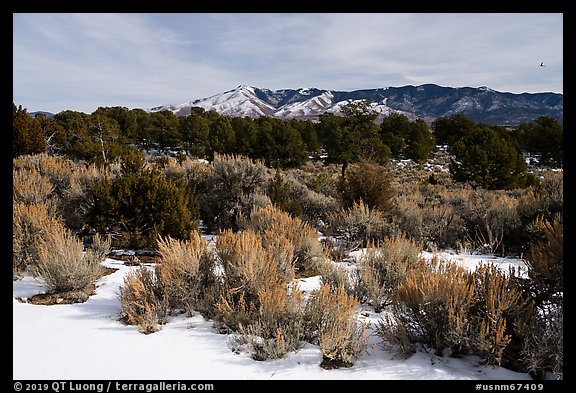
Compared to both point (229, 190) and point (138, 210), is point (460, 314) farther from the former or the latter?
point (229, 190)

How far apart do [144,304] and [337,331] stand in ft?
7.22

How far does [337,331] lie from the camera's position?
341cm

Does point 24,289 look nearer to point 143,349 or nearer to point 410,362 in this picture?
point 143,349

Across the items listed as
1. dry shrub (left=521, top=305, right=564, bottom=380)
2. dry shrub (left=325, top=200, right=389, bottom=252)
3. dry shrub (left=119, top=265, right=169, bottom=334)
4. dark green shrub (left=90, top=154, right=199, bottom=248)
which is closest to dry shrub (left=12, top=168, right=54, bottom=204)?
dark green shrub (left=90, top=154, right=199, bottom=248)

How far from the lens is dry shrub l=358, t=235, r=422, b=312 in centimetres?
454

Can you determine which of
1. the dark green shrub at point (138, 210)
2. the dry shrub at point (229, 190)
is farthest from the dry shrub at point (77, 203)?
the dry shrub at point (229, 190)

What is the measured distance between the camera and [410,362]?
Answer: 3301mm

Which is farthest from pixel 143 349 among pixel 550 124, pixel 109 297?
pixel 550 124

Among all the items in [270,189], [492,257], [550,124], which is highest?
[550,124]

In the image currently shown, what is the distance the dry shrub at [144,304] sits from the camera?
12.6ft

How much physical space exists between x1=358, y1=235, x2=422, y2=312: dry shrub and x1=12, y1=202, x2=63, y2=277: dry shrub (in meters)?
4.28

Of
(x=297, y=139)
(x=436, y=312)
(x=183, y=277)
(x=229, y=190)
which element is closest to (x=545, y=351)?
(x=436, y=312)
